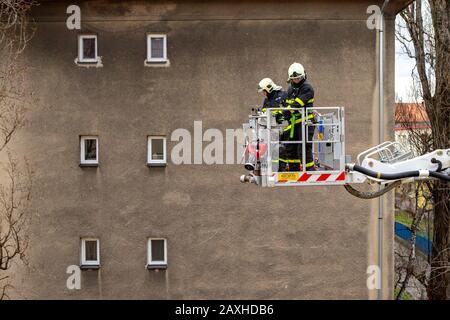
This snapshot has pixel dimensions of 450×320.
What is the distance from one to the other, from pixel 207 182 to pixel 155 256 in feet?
7.26

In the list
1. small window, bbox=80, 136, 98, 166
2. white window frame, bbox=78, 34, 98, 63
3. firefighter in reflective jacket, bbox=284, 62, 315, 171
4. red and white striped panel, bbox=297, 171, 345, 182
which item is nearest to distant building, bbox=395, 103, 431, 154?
small window, bbox=80, 136, 98, 166

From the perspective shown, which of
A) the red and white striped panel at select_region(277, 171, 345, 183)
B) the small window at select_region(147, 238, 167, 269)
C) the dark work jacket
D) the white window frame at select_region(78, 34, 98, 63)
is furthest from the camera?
the small window at select_region(147, 238, 167, 269)

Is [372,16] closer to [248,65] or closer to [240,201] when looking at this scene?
[248,65]

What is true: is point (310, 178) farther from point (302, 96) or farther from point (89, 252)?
point (89, 252)

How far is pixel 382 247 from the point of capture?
46.9 ft

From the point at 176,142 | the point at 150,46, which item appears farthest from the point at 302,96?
the point at 150,46

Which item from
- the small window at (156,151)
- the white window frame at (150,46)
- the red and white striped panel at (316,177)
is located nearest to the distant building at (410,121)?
the small window at (156,151)

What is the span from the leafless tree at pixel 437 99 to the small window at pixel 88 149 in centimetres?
954

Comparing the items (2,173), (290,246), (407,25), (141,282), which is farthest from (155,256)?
(407,25)

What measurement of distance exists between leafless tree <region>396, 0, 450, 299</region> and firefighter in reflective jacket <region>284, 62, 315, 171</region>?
9518mm

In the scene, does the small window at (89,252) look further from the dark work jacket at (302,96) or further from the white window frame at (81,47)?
the dark work jacket at (302,96)

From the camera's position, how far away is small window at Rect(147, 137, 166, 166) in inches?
561

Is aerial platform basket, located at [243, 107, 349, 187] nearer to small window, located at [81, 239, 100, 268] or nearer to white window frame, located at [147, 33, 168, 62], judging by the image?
white window frame, located at [147, 33, 168, 62]
